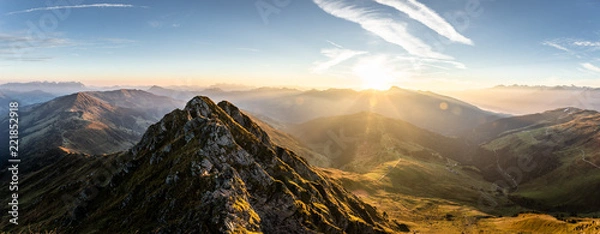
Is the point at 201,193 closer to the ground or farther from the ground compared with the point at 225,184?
closer to the ground

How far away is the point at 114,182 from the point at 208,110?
47.5 m

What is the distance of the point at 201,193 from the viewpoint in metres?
79.9

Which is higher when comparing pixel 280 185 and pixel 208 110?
pixel 208 110

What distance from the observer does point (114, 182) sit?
108812 mm

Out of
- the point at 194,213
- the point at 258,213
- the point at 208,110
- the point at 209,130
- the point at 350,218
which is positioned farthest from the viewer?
the point at 208,110

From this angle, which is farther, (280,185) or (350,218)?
(350,218)

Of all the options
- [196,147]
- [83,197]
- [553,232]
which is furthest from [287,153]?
[553,232]

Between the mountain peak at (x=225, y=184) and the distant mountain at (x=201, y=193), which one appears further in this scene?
the mountain peak at (x=225, y=184)

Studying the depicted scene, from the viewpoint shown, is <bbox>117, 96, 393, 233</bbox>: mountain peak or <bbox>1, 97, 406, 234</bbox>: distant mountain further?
<bbox>117, 96, 393, 233</bbox>: mountain peak

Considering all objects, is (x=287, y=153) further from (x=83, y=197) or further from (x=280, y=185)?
(x=83, y=197)

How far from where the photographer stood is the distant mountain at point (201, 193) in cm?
7681

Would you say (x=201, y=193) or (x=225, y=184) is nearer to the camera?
(x=201, y=193)

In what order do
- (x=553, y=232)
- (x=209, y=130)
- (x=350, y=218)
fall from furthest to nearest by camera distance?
1. (x=553, y=232)
2. (x=350, y=218)
3. (x=209, y=130)

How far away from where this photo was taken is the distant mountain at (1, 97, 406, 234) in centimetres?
7681
